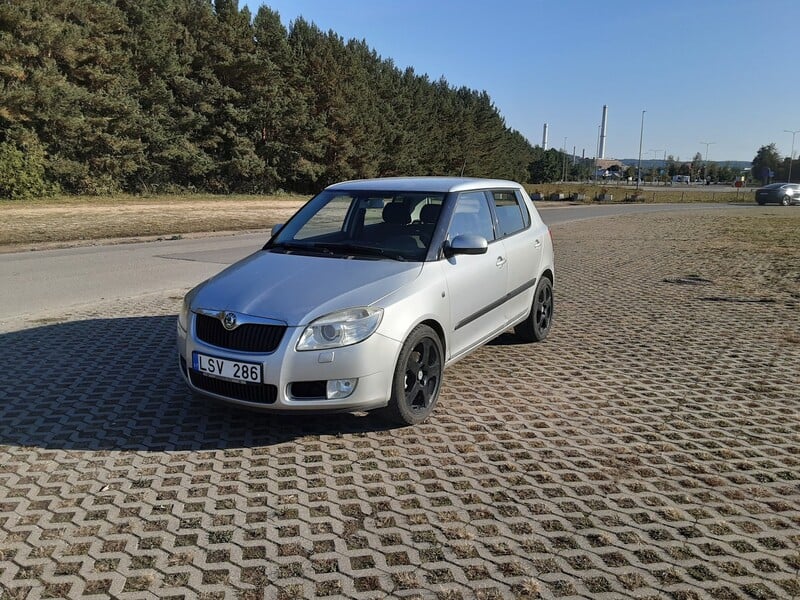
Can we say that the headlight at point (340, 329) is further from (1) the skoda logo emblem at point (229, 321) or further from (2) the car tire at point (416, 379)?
(1) the skoda logo emblem at point (229, 321)

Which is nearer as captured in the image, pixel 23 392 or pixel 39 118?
pixel 23 392

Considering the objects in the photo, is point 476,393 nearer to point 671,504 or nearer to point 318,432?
point 318,432

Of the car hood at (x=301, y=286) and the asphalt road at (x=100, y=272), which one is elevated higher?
the car hood at (x=301, y=286)

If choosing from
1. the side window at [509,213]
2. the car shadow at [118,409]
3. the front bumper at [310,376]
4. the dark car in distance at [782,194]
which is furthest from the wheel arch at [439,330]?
the dark car in distance at [782,194]

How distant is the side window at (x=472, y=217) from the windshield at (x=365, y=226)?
17 centimetres

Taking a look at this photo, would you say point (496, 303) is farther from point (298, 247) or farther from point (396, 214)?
point (298, 247)

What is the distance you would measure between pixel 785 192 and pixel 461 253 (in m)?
46.9

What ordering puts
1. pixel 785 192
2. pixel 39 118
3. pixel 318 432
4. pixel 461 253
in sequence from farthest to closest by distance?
1. pixel 785 192
2. pixel 39 118
3. pixel 461 253
4. pixel 318 432

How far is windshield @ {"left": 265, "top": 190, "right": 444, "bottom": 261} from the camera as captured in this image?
5145 millimetres

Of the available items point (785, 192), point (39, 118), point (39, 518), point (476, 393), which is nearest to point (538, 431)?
point (476, 393)

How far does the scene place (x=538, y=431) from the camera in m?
4.61

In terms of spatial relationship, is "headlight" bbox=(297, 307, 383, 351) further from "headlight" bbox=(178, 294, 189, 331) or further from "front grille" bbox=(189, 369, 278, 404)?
"headlight" bbox=(178, 294, 189, 331)

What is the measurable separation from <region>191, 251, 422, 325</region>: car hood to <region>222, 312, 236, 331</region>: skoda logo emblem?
0.05 meters

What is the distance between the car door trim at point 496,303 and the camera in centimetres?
523
